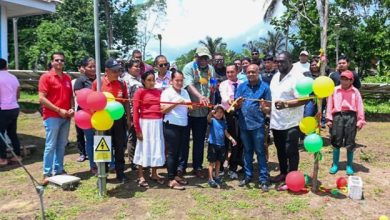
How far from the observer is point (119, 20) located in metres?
31.3

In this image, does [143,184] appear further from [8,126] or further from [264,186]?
[8,126]

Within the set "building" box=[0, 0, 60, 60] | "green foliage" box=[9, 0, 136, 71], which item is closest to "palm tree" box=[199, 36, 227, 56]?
"green foliage" box=[9, 0, 136, 71]

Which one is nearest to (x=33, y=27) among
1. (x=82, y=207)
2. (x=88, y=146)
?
(x=88, y=146)

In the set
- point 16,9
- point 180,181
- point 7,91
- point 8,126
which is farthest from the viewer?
point 16,9

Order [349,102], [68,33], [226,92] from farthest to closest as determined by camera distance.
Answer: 1. [68,33]
2. [349,102]
3. [226,92]

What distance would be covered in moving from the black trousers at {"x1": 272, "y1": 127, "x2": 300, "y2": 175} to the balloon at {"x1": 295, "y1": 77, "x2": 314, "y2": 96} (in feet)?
1.97

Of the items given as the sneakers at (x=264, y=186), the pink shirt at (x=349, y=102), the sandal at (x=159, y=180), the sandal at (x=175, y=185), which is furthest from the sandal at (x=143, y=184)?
the pink shirt at (x=349, y=102)

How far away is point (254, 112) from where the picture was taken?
5742mm

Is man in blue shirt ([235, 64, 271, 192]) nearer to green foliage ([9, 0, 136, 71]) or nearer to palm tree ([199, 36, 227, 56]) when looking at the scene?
green foliage ([9, 0, 136, 71])

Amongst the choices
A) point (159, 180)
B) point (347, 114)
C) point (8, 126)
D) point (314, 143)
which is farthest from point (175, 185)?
point (8, 126)

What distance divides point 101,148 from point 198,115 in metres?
1.60

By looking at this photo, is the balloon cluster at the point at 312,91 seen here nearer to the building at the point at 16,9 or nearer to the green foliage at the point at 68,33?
the building at the point at 16,9

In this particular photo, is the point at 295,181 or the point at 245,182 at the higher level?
the point at 295,181

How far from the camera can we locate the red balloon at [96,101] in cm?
501
